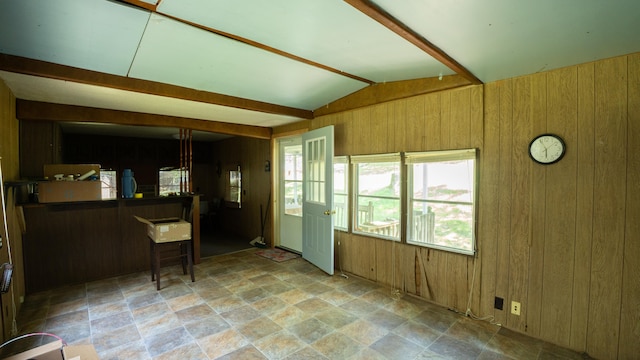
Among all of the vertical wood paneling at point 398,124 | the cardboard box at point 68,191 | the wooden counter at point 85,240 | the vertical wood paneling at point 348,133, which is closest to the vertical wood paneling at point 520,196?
the vertical wood paneling at point 398,124

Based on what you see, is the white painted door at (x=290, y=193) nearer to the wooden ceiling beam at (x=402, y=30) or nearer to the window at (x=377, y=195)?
the window at (x=377, y=195)

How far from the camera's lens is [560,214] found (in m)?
2.44

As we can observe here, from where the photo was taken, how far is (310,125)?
4719 millimetres

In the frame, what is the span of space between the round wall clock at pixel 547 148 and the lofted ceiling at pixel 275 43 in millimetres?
594

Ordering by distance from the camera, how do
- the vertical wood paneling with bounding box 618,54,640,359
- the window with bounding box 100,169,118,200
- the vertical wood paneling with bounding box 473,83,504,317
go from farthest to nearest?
the window with bounding box 100,169,118,200, the vertical wood paneling with bounding box 473,83,504,317, the vertical wood paneling with bounding box 618,54,640,359

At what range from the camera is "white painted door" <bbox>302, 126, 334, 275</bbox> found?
13.1 ft

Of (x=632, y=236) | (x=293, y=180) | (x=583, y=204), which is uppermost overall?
(x=293, y=180)

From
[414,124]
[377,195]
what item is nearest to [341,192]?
[377,195]

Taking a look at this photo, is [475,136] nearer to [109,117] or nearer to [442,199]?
[442,199]

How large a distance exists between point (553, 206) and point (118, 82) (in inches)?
165

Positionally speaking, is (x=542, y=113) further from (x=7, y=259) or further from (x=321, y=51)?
(x=7, y=259)

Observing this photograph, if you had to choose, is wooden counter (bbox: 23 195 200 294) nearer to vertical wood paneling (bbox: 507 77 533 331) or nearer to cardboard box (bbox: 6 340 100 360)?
cardboard box (bbox: 6 340 100 360)

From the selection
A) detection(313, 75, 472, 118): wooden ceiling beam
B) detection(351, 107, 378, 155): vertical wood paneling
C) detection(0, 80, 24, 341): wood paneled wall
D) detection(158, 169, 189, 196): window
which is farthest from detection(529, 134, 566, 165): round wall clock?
detection(158, 169, 189, 196): window

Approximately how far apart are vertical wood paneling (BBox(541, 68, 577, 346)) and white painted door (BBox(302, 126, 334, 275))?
2.35 metres
